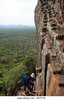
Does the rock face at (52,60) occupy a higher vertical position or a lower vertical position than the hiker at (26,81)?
higher

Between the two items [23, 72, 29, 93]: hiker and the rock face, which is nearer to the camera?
the rock face

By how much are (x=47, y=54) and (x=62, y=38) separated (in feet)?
5.59

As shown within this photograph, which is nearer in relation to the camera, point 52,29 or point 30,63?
point 52,29

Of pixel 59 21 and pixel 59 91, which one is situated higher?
pixel 59 21

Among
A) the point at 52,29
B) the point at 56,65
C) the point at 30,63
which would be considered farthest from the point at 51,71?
the point at 30,63

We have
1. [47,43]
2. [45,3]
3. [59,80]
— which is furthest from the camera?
[45,3]

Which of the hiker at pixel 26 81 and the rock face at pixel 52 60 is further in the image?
the hiker at pixel 26 81

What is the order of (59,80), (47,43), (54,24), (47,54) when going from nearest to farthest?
(59,80), (47,54), (47,43), (54,24)

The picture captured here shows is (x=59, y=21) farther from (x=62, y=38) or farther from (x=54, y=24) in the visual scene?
(x=62, y=38)

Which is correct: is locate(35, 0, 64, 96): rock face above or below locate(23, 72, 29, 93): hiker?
above

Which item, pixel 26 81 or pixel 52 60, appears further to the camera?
pixel 26 81

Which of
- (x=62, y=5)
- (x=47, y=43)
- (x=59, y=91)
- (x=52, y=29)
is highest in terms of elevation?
(x=62, y=5)

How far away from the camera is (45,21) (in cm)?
1495

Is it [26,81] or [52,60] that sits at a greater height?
[52,60]
